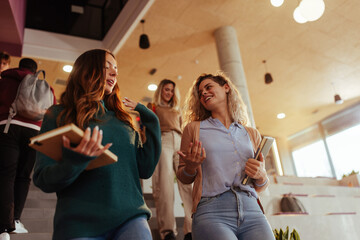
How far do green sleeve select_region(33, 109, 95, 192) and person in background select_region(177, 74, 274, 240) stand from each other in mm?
643

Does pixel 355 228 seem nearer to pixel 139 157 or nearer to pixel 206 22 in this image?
pixel 139 157

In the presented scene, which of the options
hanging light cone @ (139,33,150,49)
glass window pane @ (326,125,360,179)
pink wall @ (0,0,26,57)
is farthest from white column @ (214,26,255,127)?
glass window pane @ (326,125,360,179)

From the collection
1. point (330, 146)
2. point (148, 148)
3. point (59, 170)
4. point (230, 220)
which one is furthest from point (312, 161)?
point (59, 170)

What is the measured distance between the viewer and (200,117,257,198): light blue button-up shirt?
168 cm

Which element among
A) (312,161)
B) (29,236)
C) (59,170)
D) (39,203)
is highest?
(312,161)

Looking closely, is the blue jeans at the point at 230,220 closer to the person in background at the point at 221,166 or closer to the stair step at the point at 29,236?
the person in background at the point at 221,166

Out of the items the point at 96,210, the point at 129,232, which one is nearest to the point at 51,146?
the point at 96,210

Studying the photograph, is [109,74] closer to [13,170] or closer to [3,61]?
[13,170]

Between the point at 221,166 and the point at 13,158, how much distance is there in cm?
163

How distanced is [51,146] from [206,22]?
5.49m

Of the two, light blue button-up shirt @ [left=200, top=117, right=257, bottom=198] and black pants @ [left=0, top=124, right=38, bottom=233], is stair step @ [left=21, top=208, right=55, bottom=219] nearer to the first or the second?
black pants @ [left=0, top=124, right=38, bottom=233]

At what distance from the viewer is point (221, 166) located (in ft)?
5.71

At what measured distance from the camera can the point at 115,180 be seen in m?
1.25

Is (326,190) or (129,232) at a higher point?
(326,190)
